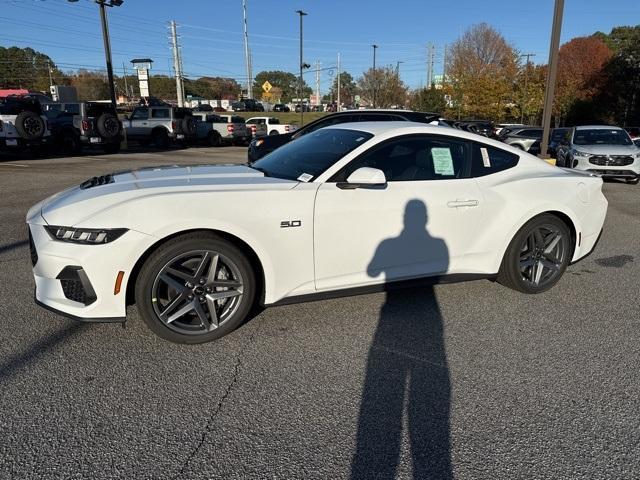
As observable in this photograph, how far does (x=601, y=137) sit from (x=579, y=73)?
1423 inches

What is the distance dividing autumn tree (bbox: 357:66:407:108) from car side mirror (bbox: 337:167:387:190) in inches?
2281

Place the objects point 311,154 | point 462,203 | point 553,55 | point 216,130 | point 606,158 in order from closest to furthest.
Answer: point 462,203 → point 311,154 → point 553,55 → point 606,158 → point 216,130

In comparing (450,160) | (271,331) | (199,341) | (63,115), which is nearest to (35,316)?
(199,341)

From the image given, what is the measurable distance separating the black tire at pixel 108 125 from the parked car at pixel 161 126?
3900mm

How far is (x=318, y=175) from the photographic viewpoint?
3650 millimetres

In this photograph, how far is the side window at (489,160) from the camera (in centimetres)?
419

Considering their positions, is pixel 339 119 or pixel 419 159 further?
pixel 339 119

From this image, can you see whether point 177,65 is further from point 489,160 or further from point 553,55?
point 489,160

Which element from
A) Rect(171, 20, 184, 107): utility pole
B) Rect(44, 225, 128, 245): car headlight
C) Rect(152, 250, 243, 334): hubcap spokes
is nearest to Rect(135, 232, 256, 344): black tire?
Rect(152, 250, 243, 334): hubcap spokes

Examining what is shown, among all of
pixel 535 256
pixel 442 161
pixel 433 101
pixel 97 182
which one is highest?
pixel 433 101

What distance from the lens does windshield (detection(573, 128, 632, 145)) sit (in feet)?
41.3

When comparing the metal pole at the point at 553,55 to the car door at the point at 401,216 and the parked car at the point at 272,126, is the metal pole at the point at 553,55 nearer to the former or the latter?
the car door at the point at 401,216

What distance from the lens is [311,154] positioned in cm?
414

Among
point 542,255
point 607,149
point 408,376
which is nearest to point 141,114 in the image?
point 607,149
